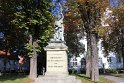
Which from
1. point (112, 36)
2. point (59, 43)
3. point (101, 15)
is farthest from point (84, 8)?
point (112, 36)

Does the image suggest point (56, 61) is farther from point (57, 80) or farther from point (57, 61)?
point (57, 80)

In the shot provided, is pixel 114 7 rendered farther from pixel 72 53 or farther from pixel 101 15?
pixel 72 53

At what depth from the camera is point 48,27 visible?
34938 mm

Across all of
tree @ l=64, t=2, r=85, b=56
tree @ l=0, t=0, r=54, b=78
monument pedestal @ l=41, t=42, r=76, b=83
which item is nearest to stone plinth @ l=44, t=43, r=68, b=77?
monument pedestal @ l=41, t=42, r=76, b=83

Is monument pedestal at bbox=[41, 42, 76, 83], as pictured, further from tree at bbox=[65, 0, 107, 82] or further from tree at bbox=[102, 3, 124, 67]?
tree at bbox=[102, 3, 124, 67]

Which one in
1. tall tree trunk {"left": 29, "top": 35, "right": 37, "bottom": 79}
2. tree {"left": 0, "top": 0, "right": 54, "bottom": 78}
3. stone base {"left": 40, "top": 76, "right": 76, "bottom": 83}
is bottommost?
stone base {"left": 40, "top": 76, "right": 76, "bottom": 83}

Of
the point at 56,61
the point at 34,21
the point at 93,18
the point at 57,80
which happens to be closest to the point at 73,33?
the point at 93,18

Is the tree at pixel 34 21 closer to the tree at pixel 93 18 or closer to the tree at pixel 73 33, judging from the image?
the tree at pixel 73 33

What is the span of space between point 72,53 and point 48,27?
39816 mm

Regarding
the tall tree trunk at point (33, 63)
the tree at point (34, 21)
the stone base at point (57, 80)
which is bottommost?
the stone base at point (57, 80)

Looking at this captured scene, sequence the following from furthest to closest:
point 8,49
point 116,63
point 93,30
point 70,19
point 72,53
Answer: point 116,63 < point 72,53 < point 8,49 < point 70,19 < point 93,30

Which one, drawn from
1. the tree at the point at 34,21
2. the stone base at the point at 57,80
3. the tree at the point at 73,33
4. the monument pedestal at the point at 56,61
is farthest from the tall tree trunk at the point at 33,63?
the stone base at the point at 57,80

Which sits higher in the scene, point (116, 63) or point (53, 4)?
point (53, 4)

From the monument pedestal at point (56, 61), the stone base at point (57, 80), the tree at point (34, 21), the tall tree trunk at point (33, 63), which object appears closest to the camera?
the stone base at point (57, 80)
